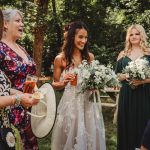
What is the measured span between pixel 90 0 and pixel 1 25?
15859 mm

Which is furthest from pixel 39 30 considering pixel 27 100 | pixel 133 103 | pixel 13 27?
pixel 27 100

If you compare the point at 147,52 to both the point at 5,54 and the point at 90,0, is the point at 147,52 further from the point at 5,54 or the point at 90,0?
the point at 90,0

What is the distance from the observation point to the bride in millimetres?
5633

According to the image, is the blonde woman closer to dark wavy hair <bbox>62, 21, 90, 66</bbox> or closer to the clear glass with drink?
dark wavy hair <bbox>62, 21, 90, 66</bbox>

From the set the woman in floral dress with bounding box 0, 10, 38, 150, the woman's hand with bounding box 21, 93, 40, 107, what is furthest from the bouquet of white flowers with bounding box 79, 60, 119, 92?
the woman's hand with bounding box 21, 93, 40, 107

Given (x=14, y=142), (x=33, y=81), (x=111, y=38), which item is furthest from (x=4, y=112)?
(x=111, y=38)

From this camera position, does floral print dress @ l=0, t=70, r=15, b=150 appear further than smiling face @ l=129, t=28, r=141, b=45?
No

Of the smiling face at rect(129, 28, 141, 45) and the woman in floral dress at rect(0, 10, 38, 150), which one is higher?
the smiling face at rect(129, 28, 141, 45)

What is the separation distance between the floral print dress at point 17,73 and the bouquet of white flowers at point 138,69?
9.08 ft

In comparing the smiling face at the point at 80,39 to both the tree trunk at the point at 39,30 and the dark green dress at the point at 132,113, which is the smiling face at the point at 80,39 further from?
the tree trunk at the point at 39,30

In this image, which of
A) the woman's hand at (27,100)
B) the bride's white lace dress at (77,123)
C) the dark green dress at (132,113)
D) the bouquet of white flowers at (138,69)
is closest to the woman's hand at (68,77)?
the bride's white lace dress at (77,123)

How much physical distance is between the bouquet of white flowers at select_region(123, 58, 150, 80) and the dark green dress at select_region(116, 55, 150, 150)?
305mm

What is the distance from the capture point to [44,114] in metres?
3.82

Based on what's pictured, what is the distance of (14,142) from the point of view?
10.3 ft
